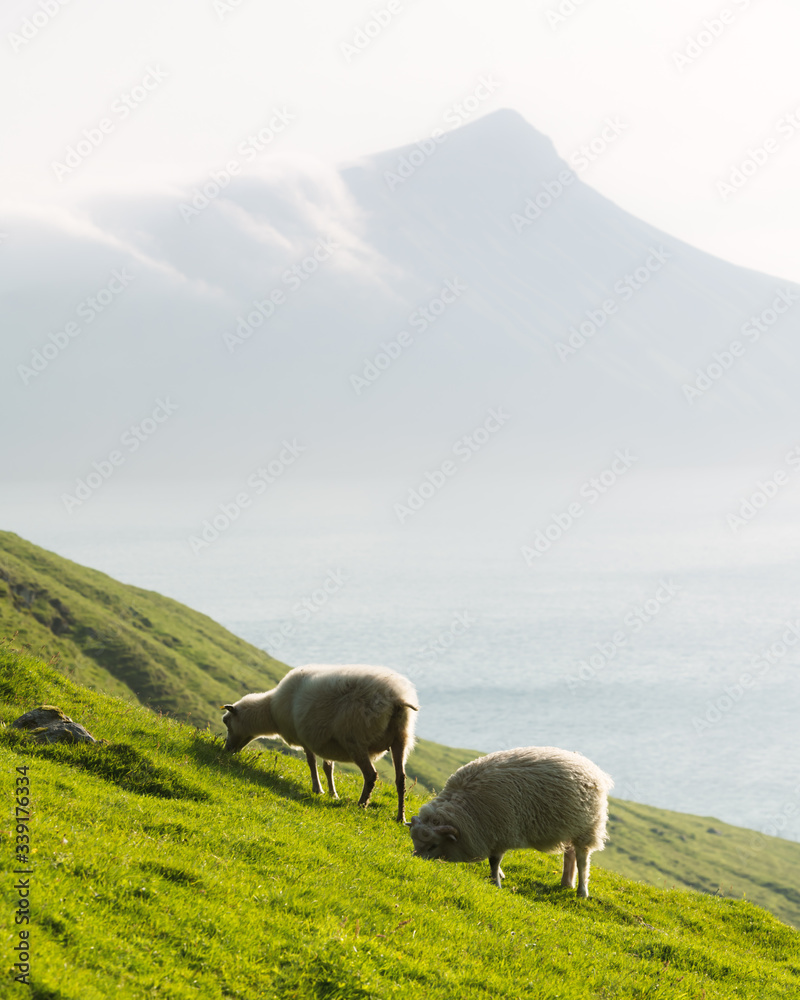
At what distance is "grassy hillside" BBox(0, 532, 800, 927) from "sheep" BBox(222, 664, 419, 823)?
86.1 ft

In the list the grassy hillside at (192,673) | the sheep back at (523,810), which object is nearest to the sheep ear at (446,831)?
the sheep back at (523,810)

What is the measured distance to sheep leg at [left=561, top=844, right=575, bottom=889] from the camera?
14.9 meters

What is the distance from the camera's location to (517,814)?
14.1 metres

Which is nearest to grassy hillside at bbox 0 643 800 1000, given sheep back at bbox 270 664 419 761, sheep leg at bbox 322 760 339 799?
sheep leg at bbox 322 760 339 799

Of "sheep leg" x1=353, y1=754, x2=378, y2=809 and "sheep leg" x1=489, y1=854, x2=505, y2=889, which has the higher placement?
"sheep leg" x1=353, y1=754, x2=378, y2=809

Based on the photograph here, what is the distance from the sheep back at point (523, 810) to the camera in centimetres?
1403

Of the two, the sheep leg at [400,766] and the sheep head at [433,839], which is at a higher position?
the sheep leg at [400,766]

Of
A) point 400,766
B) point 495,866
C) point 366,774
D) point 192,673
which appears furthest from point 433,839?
point 192,673

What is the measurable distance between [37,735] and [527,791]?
919 cm

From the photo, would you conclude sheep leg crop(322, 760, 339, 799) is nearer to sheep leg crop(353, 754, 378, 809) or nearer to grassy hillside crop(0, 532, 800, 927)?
sheep leg crop(353, 754, 378, 809)

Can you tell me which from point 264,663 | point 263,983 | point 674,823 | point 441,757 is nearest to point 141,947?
point 263,983

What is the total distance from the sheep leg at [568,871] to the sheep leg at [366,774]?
4238 mm

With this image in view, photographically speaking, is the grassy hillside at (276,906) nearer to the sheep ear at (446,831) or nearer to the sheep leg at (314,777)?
the sheep leg at (314,777)

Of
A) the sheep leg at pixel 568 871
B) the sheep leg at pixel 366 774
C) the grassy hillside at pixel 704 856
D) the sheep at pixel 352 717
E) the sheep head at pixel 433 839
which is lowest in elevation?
the grassy hillside at pixel 704 856
